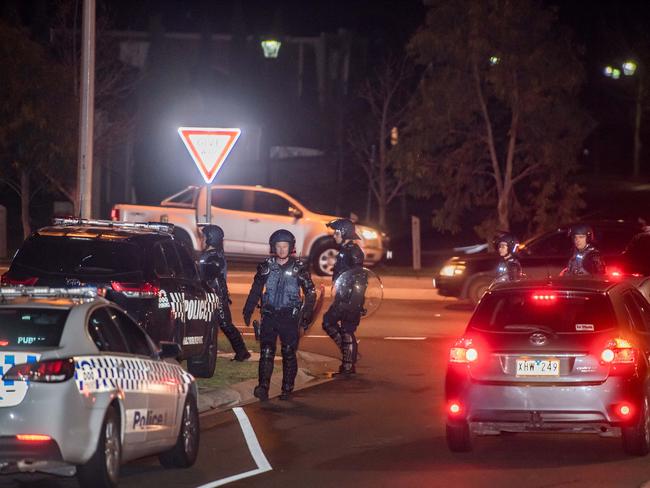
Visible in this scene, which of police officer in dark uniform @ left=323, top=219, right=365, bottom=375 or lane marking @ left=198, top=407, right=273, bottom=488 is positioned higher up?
police officer in dark uniform @ left=323, top=219, right=365, bottom=375

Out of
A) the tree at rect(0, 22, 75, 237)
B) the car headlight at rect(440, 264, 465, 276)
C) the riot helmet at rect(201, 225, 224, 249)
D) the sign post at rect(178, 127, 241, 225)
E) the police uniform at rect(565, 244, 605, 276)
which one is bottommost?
the car headlight at rect(440, 264, 465, 276)

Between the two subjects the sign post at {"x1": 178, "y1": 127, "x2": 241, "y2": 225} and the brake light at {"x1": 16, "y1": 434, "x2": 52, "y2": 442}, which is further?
the sign post at {"x1": 178, "y1": 127, "x2": 241, "y2": 225}

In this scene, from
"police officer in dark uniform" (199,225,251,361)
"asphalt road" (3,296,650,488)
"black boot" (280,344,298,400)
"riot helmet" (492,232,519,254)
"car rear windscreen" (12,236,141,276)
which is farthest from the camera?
"riot helmet" (492,232,519,254)

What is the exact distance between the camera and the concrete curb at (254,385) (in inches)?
582

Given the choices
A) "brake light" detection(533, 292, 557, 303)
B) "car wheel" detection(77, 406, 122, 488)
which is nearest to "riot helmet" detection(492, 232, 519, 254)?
"brake light" detection(533, 292, 557, 303)

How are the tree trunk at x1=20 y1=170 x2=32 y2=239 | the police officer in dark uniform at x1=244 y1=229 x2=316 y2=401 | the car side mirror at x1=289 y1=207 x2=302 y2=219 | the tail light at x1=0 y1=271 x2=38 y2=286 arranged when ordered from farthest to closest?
the tree trunk at x1=20 y1=170 x2=32 y2=239
the car side mirror at x1=289 y1=207 x2=302 y2=219
the police officer in dark uniform at x1=244 y1=229 x2=316 y2=401
the tail light at x1=0 y1=271 x2=38 y2=286

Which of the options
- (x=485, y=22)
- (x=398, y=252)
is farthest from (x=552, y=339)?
(x=398, y=252)

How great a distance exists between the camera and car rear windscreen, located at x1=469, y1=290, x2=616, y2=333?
11.3 metres

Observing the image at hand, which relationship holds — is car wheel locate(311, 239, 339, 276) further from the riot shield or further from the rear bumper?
the rear bumper

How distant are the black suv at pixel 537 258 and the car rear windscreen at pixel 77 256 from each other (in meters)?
11.8

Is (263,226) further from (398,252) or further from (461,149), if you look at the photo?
(398,252)

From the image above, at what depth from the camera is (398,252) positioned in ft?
161

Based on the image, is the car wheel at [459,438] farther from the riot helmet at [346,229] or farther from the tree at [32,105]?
the tree at [32,105]

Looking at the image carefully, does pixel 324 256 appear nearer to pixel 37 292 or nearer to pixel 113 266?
pixel 113 266
